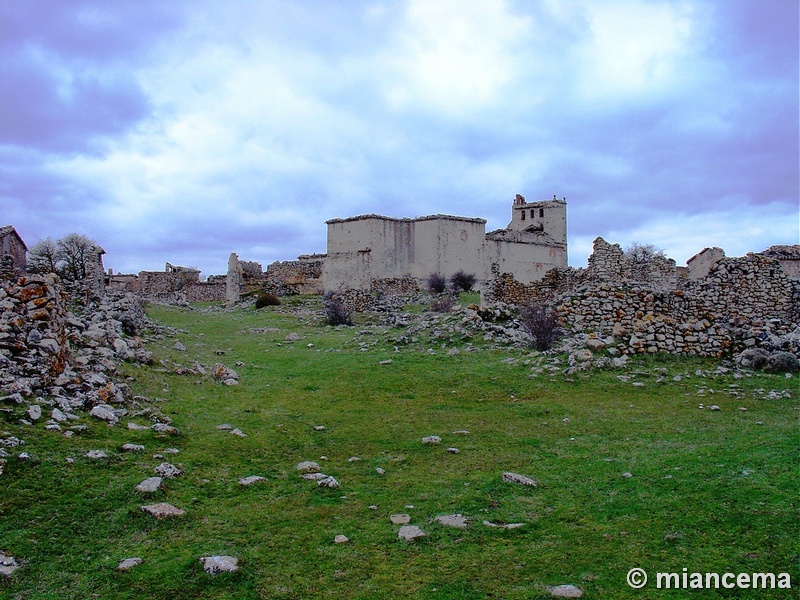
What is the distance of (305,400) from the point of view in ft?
34.6

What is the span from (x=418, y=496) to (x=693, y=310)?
34.5 feet

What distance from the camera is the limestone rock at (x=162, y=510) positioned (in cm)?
522

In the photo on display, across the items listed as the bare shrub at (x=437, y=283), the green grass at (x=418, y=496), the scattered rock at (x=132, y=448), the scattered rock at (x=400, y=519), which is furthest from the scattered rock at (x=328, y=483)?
the bare shrub at (x=437, y=283)

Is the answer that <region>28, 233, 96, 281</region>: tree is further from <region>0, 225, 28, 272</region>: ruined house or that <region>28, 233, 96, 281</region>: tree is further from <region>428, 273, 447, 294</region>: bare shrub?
<region>428, 273, 447, 294</region>: bare shrub

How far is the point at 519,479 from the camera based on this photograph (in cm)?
616

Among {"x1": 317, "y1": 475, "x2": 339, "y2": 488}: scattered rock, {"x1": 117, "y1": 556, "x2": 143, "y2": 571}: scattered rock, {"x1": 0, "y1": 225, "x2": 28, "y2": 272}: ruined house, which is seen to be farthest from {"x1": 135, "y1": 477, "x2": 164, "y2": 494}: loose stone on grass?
{"x1": 0, "y1": 225, "x2": 28, "y2": 272}: ruined house

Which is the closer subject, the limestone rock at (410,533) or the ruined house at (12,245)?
the limestone rock at (410,533)

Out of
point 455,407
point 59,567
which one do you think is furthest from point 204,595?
point 455,407

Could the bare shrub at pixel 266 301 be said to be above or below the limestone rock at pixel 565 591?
above

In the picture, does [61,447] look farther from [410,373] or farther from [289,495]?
[410,373]

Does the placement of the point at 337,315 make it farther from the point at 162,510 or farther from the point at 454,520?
the point at 454,520

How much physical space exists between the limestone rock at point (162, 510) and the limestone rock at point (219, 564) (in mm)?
950

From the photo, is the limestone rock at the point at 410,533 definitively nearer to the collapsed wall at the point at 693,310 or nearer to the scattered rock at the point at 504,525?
the scattered rock at the point at 504,525

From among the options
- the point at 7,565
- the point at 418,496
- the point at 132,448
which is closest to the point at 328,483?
the point at 418,496
